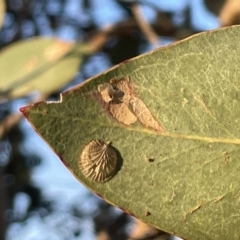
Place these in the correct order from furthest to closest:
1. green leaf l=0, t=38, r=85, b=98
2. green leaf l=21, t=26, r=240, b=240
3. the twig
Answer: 1. the twig
2. green leaf l=0, t=38, r=85, b=98
3. green leaf l=21, t=26, r=240, b=240

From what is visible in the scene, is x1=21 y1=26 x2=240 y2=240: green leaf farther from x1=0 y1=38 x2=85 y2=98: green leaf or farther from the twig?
the twig

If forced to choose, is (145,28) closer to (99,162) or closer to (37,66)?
(37,66)

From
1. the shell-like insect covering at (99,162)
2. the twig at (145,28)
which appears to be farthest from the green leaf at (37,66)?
the shell-like insect covering at (99,162)

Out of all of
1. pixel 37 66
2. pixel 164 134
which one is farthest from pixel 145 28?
pixel 164 134

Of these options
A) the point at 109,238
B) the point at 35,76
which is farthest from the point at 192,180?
the point at 109,238

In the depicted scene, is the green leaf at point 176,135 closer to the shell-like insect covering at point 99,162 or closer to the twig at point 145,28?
the shell-like insect covering at point 99,162

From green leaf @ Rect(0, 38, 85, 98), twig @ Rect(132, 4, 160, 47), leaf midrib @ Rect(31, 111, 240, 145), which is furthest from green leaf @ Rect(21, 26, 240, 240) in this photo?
twig @ Rect(132, 4, 160, 47)

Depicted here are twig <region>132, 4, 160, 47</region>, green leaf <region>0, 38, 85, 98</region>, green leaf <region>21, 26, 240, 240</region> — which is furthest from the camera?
twig <region>132, 4, 160, 47</region>

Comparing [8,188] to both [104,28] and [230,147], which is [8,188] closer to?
[104,28]
